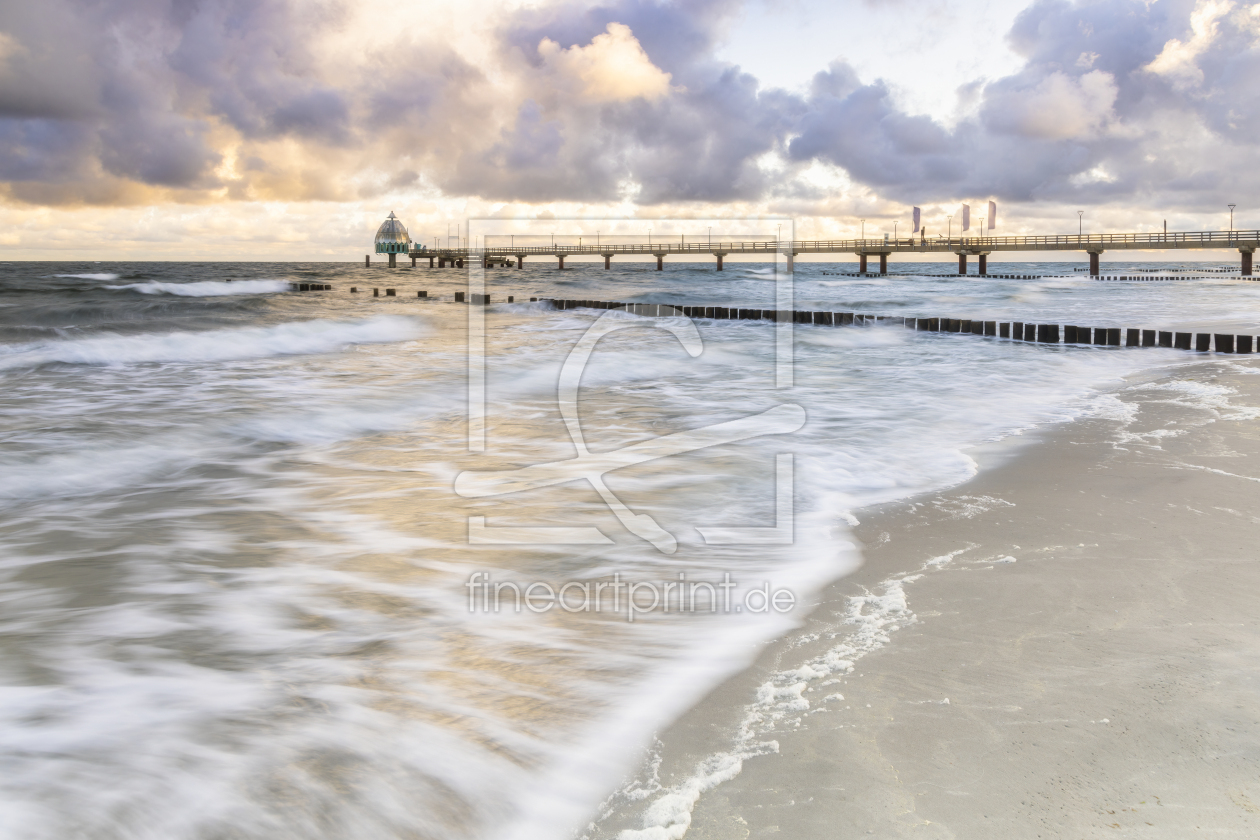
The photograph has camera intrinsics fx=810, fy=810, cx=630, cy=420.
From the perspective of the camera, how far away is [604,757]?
252cm

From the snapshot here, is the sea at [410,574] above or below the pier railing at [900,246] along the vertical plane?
below

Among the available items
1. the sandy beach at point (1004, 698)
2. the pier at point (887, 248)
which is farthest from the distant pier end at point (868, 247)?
the sandy beach at point (1004, 698)

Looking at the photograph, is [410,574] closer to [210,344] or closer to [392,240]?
[210,344]

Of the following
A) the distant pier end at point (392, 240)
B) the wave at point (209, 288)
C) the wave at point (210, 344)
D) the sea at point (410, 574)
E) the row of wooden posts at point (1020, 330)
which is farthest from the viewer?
the distant pier end at point (392, 240)

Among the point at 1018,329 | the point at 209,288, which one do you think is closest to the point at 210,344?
the point at 1018,329

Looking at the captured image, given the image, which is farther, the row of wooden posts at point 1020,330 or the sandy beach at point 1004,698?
the row of wooden posts at point 1020,330

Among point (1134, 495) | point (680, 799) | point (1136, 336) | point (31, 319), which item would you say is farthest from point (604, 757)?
point (31, 319)

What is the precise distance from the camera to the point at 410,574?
4.21 m

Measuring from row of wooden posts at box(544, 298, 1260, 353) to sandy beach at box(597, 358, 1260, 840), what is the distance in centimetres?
1357

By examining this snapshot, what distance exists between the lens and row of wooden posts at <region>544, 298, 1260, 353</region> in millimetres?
15977

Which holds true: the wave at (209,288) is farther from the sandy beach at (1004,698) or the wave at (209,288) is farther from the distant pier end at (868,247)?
the sandy beach at (1004,698)

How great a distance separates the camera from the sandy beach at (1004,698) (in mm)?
2137

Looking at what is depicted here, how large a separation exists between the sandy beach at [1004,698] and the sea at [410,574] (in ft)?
0.46

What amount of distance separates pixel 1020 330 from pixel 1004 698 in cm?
1890
